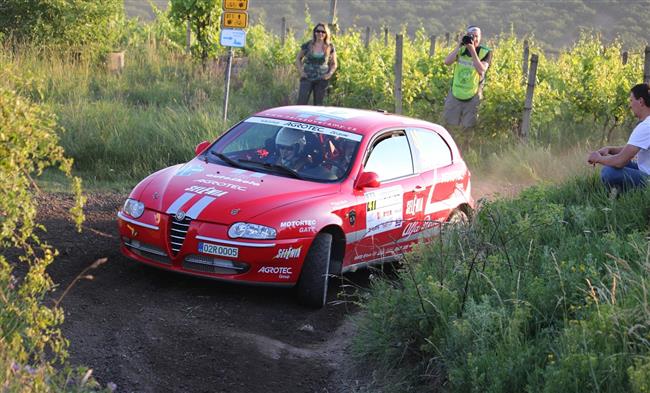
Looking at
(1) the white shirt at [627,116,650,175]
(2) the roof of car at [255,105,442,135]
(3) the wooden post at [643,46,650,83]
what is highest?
(3) the wooden post at [643,46,650,83]

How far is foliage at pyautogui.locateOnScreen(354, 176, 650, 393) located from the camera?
5387 mm

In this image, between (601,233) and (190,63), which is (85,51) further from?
(601,233)

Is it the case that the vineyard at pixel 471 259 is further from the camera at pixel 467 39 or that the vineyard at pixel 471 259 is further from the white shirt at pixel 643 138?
the camera at pixel 467 39

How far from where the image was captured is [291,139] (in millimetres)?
9414

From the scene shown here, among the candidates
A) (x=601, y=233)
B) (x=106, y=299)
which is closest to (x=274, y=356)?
(x=106, y=299)

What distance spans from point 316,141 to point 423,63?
967 cm

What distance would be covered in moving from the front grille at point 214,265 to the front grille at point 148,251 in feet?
0.69

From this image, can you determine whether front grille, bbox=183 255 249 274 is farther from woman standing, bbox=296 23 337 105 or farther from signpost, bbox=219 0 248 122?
woman standing, bbox=296 23 337 105

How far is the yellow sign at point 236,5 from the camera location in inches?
574

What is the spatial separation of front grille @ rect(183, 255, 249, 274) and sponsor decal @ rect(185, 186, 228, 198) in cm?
57

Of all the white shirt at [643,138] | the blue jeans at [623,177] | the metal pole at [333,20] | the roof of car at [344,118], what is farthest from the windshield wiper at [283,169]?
the metal pole at [333,20]

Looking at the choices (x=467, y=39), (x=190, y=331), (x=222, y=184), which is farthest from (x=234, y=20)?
(x=190, y=331)

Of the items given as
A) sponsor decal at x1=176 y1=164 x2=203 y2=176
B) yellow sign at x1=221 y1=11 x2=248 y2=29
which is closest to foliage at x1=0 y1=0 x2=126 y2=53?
yellow sign at x1=221 y1=11 x2=248 y2=29

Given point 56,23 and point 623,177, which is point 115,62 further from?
point 623,177
